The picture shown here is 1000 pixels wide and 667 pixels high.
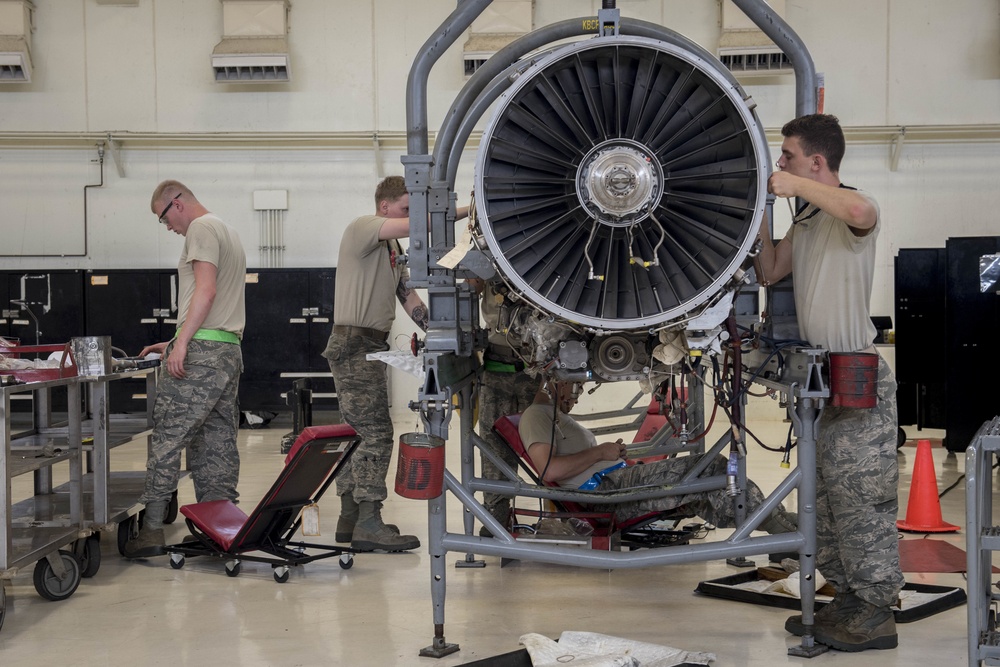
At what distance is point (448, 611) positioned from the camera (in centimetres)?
355

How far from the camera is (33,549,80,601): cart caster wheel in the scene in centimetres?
368

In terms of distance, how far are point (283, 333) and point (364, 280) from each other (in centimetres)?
506

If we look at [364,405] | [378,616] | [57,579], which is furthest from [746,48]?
[57,579]

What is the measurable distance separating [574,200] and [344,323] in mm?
1954

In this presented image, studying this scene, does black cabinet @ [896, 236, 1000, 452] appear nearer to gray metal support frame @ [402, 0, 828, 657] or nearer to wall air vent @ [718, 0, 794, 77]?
wall air vent @ [718, 0, 794, 77]

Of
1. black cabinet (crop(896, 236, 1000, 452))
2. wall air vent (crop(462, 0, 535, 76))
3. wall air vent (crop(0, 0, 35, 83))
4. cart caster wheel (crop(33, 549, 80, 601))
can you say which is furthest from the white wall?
cart caster wheel (crop(33, 549, 80, 601))

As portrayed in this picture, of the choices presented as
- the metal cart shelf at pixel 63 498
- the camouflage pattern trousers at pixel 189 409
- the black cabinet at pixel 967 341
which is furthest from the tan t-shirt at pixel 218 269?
the black cabinet at pixel 967 341

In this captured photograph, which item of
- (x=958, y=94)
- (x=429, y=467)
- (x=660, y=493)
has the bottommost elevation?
(x=660, y=493)

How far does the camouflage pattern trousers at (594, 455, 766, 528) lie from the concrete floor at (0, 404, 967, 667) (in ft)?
0.93

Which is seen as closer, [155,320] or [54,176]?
[155,320]

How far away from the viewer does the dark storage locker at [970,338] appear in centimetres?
657

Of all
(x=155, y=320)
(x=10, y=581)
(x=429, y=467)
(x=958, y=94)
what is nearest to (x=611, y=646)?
(x=429, y=467)

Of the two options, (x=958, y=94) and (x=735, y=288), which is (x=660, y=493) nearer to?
(x=735, y=288)

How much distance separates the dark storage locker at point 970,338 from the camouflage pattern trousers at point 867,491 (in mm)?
3952
